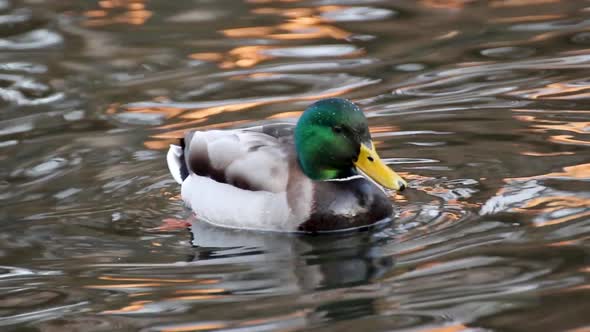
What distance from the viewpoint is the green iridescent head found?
7.45 m

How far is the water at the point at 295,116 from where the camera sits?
20.2 ft

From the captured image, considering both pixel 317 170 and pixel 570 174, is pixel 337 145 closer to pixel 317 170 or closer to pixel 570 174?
pixel 317 170

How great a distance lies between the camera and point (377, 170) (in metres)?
7.43

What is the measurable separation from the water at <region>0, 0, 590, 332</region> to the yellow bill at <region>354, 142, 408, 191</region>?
27cm

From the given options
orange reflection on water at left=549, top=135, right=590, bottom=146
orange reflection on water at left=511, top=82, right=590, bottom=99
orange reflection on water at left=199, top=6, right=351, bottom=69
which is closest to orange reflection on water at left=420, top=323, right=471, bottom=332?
orange reflection on water at left=549, top=135, right=590, bottom=146

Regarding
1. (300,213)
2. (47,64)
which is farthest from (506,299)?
(47,64)

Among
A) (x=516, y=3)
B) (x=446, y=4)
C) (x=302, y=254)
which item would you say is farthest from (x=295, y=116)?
(x=516, y=3)

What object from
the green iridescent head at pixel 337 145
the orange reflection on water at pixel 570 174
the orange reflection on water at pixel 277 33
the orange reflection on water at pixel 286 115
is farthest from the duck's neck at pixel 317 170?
the orange reflection on water at pixel 277 33

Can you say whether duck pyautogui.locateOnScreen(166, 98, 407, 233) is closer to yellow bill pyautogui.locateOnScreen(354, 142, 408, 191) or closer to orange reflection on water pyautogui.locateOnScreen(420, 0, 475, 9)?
yellow bill pyautogui.locateOnScreen(354, 142, 408, 191)

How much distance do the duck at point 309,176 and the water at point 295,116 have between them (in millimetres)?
151

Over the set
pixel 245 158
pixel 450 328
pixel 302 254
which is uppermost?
pixel 245 158

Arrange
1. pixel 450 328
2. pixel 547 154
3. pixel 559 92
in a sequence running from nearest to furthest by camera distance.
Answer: pixel 450 328 < pixel 547 154 < pixel 559 92

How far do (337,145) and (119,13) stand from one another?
651 centimetres

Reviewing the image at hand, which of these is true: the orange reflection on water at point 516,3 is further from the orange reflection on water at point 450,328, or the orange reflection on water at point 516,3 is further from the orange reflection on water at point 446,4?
the orange reflection on water at point 450,328
